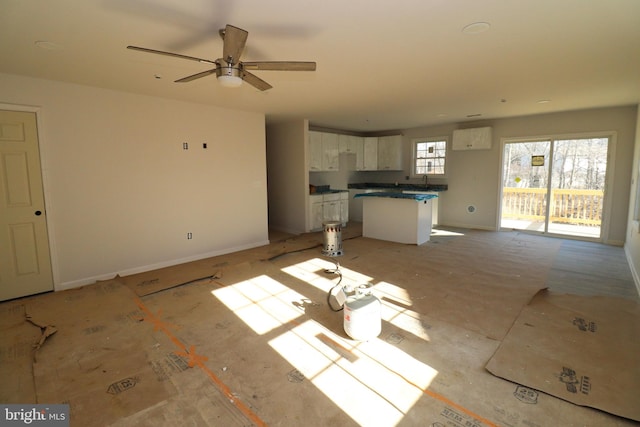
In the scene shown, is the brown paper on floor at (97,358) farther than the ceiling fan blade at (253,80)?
No

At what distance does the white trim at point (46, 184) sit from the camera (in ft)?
11.6

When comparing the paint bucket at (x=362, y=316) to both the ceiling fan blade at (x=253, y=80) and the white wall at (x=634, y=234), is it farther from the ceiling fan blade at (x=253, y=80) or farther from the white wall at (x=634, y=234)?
the white wall at (x=634, y=234)

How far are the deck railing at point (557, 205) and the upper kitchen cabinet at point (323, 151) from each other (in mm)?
3999

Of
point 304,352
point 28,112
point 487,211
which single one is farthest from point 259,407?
point 487,211

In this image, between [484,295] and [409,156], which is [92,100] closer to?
[484,295]

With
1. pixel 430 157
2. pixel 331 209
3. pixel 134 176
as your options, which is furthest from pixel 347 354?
pixel 430 157

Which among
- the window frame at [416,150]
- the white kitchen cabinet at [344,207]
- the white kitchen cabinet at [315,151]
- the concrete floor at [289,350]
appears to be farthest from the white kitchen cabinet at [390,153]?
the concrete floor at [289,350]

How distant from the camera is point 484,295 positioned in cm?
360

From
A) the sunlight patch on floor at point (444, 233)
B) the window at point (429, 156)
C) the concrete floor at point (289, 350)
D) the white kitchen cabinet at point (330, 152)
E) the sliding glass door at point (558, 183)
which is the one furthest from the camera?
the window at point (429, 156)

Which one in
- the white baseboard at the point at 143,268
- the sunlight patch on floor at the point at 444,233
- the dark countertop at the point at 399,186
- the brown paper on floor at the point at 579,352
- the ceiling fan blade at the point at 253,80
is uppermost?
the ceiling fan blade at the point at 253,80

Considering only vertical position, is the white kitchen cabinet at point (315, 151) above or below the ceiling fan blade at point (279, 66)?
below

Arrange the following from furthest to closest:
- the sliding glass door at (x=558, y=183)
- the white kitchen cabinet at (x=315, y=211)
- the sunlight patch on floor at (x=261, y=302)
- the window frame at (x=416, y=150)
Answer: the window frame at (x=416, y=150)
the white kitchen cabinet at (x=315, y=211)
the sliding glass door at (x=558, y=183)
the sunlight patch on floor at (x=261, y=302)

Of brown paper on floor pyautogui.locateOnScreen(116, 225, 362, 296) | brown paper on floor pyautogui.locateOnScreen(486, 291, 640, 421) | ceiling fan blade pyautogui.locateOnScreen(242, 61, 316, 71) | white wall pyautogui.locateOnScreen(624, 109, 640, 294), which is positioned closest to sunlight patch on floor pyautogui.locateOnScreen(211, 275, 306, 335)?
brown paper on floor pyautogui.locateOnScreen(116, 225, 362, 296)

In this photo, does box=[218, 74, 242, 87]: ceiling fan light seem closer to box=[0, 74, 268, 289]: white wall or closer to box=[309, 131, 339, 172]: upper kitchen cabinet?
box=[0, 74, 268, 289]: white wall
